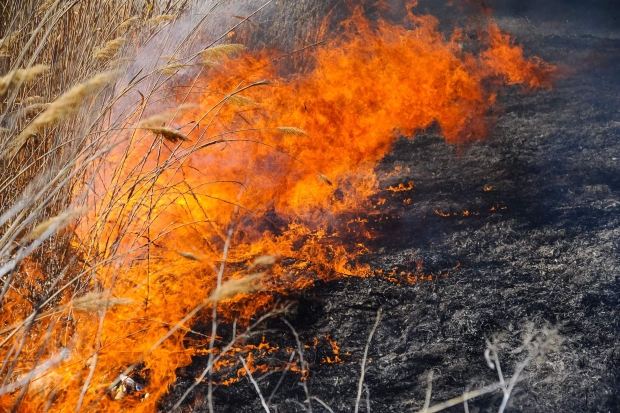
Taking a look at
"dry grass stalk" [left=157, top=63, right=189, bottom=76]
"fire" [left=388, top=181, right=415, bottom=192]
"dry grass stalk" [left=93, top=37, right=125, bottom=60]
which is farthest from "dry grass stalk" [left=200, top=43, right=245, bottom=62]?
"fire" [left=388, top=181, right=415, bottom=192]

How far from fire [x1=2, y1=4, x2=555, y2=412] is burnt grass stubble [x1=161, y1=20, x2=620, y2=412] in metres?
0.11

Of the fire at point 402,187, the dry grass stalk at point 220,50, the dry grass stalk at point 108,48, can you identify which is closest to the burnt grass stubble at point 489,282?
the fire at point 402,187

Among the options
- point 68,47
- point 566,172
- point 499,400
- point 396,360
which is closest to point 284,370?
point 396,360

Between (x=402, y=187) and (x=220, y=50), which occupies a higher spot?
(x=220, y=50)

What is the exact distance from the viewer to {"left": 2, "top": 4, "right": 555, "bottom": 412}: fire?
212cm

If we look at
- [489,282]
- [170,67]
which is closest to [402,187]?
[489,282]

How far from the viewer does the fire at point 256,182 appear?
212 centimetres

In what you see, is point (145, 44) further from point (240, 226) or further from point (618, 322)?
point (618, 322)

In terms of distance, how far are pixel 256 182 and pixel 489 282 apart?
5.42ft

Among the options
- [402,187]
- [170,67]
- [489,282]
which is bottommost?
[489,282]

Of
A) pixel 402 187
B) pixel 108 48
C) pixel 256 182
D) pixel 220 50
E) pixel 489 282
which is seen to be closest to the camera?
pixel 108 48

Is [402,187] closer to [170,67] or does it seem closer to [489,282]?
[489,282]

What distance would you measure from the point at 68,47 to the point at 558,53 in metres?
3.55

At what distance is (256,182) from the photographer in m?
3.18
